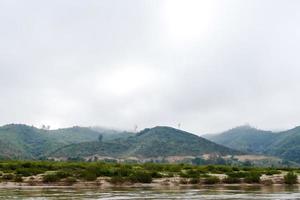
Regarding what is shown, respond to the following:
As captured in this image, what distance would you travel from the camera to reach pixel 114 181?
4684 centimetres

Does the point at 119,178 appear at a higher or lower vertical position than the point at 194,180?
Result: higher

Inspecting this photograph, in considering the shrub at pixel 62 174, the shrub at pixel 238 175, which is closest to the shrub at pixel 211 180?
the shrub at pixel 238 175

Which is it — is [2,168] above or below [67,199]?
above

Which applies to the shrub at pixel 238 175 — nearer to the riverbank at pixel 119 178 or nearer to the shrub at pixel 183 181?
the riverbank at pixel 119 178

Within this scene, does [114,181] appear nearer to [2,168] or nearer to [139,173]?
[139,173]

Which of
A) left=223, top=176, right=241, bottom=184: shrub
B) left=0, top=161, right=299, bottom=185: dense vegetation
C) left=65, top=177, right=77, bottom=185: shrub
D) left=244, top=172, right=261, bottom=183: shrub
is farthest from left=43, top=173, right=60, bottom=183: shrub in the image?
left=244, top=172, right=261, bottom=183: shrub

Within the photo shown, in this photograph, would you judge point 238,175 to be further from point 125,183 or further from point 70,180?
point 70,180

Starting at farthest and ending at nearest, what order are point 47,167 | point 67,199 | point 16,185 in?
point 47,167 < point 16,185 < point 67,199

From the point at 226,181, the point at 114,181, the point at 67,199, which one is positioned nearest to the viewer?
the point at 67,199

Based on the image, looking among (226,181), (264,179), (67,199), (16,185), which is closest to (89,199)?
(67,199)

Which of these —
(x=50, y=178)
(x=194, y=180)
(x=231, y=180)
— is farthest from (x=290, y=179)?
(x=50, y=178)

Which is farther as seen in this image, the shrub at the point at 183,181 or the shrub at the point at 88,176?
the shrub at the point at 183,181

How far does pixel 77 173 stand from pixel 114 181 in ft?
13.9

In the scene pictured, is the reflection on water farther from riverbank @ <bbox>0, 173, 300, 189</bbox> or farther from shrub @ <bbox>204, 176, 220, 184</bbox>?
shrub @ <bbox>204, 176, 220, 184</bbox>
